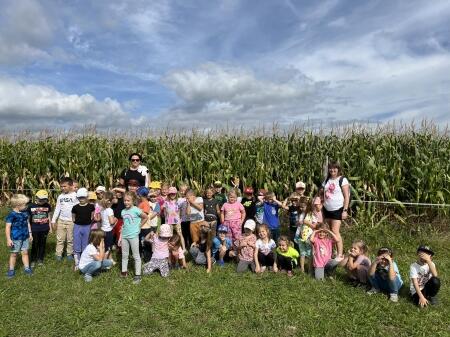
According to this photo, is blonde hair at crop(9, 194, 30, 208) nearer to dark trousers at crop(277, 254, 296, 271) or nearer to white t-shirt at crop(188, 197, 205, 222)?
white t-shirt at crop(188, 197, 205, 222)

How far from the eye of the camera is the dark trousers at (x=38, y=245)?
7.42 metres

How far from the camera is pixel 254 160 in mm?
10344

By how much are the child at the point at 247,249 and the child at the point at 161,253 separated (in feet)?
4.22

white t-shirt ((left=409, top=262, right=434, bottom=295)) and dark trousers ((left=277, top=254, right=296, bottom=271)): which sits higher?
white t-shirt ((left=409, top=262, right=434, bottom=295))

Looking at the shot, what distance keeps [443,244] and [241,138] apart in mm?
5638

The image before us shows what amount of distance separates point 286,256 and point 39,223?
4.71 metres

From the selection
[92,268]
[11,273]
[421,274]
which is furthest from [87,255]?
[421,274]

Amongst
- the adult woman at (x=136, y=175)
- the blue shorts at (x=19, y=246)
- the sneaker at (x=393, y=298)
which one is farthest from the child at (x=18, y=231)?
the sneaker at (x=393, y=298)

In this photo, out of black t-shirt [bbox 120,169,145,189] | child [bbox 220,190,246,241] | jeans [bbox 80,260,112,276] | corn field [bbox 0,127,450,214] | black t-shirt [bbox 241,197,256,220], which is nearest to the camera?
jeans [bbox 80,260,112,276]

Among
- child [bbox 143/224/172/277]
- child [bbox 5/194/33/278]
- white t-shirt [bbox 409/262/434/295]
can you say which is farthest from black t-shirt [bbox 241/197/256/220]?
child [bbox 5/194/33/278]

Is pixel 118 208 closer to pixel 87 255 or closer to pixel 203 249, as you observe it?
pixel 87 255

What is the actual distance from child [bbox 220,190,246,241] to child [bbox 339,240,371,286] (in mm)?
2154

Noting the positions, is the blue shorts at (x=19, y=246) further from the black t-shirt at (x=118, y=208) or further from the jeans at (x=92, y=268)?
the black t-shirt at (x=118, y=208)

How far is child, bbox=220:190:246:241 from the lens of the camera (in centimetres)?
753
